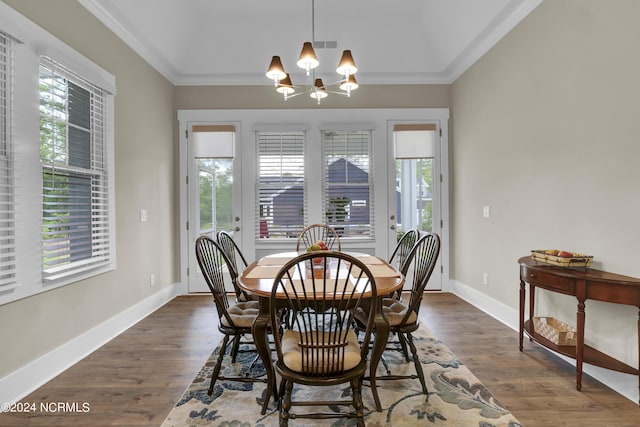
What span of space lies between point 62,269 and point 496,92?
4.16 meters

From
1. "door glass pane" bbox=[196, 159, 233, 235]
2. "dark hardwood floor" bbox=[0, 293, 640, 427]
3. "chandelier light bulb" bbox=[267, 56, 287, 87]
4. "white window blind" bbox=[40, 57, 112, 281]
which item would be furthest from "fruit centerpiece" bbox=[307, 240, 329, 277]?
"door glass pane" bbox=[196, 159, 233, 235]

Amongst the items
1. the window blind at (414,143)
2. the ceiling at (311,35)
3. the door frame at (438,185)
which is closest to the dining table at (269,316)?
the door frame at (438,185)

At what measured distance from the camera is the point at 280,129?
4.25 m

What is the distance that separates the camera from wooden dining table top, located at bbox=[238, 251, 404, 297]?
5.83 ft

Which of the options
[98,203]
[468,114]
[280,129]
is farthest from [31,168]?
[468,114]

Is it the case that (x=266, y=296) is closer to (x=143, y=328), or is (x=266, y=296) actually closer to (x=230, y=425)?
(x=230, y=425)

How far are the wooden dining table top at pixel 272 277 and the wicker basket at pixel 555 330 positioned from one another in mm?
1158

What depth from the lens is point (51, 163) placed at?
231cm

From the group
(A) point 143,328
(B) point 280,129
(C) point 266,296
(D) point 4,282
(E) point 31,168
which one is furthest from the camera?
(B) point 280,129

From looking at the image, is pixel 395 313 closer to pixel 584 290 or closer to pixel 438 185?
pixel 584 290

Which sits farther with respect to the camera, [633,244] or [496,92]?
[496,92]

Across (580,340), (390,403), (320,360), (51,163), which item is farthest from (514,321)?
(51,163)

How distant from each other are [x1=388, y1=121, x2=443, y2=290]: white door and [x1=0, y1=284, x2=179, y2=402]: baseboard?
3.09m

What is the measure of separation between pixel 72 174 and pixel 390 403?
2.82 metres
